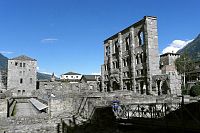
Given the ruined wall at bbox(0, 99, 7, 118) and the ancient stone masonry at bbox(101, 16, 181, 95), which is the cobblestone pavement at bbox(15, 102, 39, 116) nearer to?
the ruined wall at bbox(0, 99, 7, 118)

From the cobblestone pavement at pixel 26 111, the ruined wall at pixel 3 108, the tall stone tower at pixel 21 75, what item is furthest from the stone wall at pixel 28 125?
the tall stone tower at pixel 21 75

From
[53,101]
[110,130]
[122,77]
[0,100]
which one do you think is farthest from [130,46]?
[110,130]

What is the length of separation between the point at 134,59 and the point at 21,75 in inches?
1466

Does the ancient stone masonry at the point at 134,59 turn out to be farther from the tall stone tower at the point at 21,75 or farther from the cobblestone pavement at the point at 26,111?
the tall stone tower at the point at 21,75

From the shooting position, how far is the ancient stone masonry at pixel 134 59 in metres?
45.0

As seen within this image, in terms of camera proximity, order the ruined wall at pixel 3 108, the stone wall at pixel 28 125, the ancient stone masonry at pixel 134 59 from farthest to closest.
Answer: the ancient stone masonry at pixel 134 59
the ruined wall at pixel 3 108
the stone wall at pixel 28 125

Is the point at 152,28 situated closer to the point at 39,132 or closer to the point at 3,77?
the point at 39,132

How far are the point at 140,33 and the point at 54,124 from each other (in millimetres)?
33483

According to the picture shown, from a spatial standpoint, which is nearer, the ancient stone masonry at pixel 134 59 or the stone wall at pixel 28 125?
the stone wall at pixel 28 125

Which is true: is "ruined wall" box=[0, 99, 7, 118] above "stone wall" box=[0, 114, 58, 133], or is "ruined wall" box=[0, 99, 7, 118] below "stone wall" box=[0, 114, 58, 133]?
above

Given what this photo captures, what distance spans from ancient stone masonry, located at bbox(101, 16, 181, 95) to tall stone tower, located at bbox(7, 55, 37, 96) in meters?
23.8

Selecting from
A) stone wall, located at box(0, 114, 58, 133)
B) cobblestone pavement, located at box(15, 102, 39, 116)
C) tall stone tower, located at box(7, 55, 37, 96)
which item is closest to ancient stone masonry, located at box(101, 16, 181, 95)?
cobblestone pavement, located at box(15, 102, 39, 116)

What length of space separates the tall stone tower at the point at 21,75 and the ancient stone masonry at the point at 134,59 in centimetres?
2383

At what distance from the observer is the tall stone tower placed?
6988 cm
